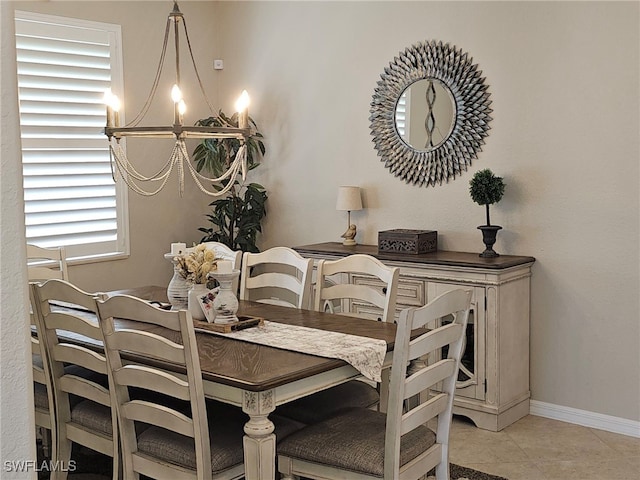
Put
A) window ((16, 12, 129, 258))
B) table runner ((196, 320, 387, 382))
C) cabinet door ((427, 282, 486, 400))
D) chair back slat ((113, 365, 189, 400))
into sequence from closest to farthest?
chair back slat ((113, 365, 189, 400))
table runner ((196, 320, 387, 382))
cabinet door ((427, 282, 486, 400))
window ((16, 12, 129, 258))

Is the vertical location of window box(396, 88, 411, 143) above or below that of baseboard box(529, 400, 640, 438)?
above

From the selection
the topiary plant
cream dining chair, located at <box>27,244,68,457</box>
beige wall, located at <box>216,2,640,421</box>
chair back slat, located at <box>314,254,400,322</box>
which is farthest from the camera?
the topiary plant

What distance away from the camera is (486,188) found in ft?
13.7

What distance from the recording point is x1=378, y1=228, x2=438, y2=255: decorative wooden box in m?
4.38

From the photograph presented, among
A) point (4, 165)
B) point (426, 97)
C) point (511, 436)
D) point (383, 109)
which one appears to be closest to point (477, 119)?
point (426, 97)

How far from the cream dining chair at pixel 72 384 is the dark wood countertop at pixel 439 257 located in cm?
192

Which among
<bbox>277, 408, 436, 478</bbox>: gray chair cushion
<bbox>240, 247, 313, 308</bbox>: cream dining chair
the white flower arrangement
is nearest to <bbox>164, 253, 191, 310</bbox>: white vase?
the white flower arrangement

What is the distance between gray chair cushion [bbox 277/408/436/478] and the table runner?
198 mm

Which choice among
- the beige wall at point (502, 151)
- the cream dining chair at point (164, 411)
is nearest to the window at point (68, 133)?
the beige wall at point (502, 151)

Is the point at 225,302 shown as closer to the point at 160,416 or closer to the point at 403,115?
the point at 160,416

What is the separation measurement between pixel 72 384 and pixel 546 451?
7.62 ft

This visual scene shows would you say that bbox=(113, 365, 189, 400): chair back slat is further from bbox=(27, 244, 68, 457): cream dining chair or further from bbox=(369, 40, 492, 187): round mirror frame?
bbox=(369, 40, 492, 187): round mirror frame

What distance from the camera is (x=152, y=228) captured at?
5.51m

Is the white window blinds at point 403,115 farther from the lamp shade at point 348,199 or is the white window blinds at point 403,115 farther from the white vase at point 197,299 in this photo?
the white vase at point 197,299
